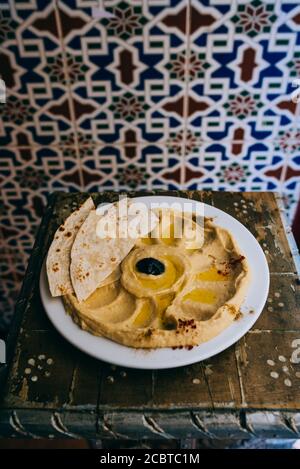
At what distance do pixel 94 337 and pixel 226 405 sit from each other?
336 millimetres

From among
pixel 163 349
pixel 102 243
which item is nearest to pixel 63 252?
pixel 102 243

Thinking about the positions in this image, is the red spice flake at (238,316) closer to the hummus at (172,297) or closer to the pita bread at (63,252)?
the hummus at (172,297)

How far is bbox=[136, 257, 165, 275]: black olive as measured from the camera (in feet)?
3.62

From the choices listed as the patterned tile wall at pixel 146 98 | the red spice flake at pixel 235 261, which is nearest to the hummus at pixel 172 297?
the red spice flake at pixel 235 261

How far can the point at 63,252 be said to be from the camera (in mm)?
1204

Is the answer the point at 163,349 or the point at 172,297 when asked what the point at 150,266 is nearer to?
the point at 172,297

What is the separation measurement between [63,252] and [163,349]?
416mm

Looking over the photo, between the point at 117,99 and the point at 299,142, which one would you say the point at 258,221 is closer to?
the point at 299,142

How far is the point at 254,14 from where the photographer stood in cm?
145

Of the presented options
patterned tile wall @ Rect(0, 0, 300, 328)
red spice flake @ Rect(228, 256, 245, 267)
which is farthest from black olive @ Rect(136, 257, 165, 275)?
patterned tile wall @ Rect(0, 0, 300, 328)

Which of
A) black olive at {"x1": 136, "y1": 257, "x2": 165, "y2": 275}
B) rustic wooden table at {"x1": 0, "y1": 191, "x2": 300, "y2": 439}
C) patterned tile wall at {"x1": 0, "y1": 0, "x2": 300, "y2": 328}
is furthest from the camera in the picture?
patterned tile wall at {"x1": 0, "y1": 0, "x2": 300, "y2": 328}

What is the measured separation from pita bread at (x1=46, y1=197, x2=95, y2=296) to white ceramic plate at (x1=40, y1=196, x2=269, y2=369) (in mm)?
27

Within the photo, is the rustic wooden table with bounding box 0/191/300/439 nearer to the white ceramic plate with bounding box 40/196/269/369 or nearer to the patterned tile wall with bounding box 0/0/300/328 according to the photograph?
the white ceramic plate with bounding box 40/196/269/369
